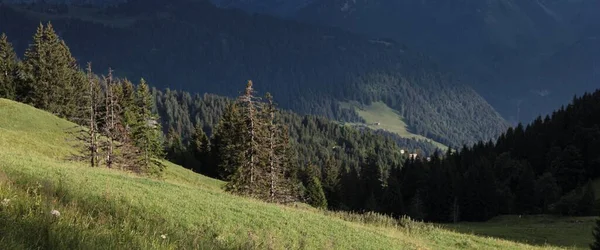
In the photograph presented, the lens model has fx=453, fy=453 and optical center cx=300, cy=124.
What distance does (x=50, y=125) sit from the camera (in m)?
56.4

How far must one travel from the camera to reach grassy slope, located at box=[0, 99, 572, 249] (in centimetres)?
727

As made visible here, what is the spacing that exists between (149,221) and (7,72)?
85752 mm

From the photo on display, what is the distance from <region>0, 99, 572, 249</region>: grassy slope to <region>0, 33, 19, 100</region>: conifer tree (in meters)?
64.1

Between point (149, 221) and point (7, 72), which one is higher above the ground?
point (7, 72)

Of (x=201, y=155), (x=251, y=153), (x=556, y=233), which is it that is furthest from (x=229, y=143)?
(x=556, y=233)

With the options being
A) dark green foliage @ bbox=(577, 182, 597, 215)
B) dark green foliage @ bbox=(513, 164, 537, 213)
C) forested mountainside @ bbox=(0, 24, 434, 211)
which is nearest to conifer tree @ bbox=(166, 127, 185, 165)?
forested mountainside @ bbox=(0, 24, 434, 211)

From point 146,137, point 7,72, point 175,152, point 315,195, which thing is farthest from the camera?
point 175,152

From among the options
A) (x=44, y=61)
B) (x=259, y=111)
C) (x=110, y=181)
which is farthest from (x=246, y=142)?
(x=44, y=61)

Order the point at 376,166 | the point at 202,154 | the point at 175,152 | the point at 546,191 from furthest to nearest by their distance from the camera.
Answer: the point at 376,166, the point at 175,152, the point at 202,154, the point at 546,191

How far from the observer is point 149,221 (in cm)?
1189

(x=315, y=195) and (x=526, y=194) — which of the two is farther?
(x=315, y=195)

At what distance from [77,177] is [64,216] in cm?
1324

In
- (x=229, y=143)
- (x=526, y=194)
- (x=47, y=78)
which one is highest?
(x=47, y=78)

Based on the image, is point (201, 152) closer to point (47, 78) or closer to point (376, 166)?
point (47, 78)
